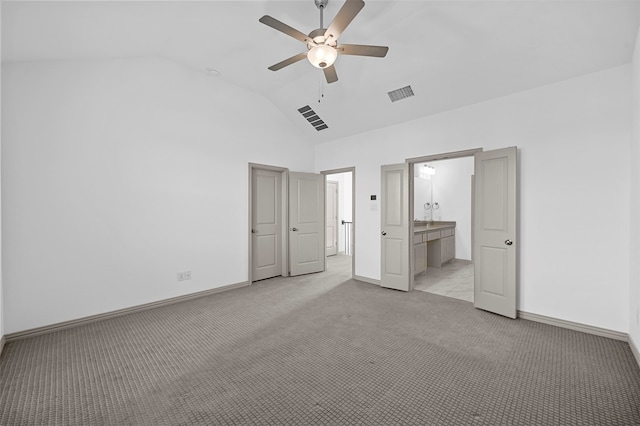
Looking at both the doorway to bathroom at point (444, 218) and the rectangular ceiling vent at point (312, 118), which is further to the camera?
the doorway to bathroom at point (444, 218)

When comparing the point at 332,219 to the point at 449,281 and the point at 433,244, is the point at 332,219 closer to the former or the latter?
the point at 433,244

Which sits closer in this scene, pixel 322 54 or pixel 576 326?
pixel 322 54

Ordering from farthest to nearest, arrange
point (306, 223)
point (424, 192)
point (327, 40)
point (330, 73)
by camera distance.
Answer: point (424, 192), point (306, 223), point (330, 73), point (327, 40)

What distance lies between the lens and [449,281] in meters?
5.14

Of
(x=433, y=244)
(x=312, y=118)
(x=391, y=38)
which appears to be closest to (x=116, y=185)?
(x=312, y=118)

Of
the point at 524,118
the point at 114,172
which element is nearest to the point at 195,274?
the point at 114,172

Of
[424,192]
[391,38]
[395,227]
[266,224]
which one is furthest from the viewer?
[424,192]

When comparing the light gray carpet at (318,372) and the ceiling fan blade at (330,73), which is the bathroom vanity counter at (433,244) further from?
the ceiling fan blade at (330,73)

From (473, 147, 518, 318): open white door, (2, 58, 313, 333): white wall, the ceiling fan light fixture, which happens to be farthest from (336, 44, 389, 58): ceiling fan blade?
(2, 58, 313, 333): white wall

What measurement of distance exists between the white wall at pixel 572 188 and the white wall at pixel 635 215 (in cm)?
14

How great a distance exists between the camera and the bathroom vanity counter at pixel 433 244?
5.47 metres

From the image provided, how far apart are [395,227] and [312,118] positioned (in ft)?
8.50

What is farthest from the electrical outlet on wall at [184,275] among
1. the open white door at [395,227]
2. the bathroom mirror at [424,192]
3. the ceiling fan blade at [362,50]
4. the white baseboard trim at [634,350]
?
the bathroom mirror at [424,192]

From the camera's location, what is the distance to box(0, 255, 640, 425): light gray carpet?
183cm
